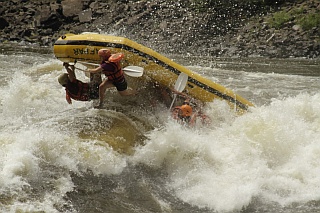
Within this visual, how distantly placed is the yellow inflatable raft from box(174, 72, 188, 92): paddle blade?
0.09 metres

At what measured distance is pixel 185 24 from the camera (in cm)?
2036

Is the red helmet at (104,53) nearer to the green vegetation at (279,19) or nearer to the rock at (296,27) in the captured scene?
the rock at (296,27)

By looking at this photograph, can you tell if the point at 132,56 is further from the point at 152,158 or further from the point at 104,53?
the point at 152,158

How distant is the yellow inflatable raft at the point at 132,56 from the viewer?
782 centimetres

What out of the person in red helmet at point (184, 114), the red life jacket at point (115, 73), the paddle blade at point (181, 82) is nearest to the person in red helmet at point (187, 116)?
the person in red helmet at point (184, 114)

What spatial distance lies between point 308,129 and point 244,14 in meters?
13.7

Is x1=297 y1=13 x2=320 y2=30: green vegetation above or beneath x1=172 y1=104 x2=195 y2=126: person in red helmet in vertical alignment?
above

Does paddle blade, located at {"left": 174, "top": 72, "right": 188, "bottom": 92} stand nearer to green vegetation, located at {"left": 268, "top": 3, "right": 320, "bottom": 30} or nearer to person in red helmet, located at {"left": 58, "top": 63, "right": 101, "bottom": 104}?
person in red helmet, located at {"left": 58, "top": 63, "right": 101, "bottom": 104}

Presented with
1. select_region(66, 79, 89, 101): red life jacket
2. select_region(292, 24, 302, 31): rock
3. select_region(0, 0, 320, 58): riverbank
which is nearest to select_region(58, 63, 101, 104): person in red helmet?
select_region(66, 79, 89, 101): red life jacket

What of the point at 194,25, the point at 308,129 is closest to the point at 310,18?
the point at 194,25

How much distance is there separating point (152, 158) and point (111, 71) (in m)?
1.67

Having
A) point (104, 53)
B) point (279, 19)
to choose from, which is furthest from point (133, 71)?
point (279, 19)

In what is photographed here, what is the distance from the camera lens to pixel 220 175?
625 centimetres

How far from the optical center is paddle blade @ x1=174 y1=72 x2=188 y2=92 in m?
7.94
